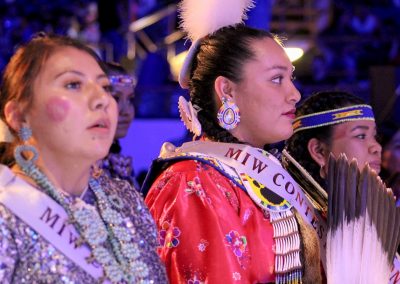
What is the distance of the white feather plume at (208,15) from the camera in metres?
2.62

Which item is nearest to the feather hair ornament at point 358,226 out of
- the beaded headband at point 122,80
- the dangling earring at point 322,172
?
the dangling earring at point 322,172

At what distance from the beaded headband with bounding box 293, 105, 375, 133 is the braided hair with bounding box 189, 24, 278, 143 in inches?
19.2

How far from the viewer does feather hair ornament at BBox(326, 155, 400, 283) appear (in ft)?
7.56

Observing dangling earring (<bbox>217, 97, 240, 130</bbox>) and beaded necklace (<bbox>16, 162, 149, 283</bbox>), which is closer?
beaded necklace (<bbox>16, 162, 149, 283</bbox>)

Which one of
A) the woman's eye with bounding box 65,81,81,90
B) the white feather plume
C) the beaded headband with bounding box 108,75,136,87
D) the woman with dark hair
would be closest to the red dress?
the white feather plume

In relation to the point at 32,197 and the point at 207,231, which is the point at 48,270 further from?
the point at 207,231

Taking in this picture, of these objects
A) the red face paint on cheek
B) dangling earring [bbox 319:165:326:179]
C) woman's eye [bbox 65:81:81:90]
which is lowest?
the red face paint on cheek

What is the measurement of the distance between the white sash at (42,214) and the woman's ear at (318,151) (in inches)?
53.5

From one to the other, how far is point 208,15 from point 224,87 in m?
0.28

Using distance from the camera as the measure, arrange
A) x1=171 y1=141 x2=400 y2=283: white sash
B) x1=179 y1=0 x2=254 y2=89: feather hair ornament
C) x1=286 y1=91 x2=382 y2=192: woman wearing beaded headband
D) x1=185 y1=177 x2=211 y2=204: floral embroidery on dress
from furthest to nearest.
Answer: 1. x1=286 y1=91 x2=382 y2=192: woman wearing beaded headband
2. x1=179 y1=0 x2=254 y2=89: feather hair ornament
3. x1=171 y1=141 x2=400 y2=283: white sash
4. x1=185 y1=177 x2=211 y2=204: floral embroidery on dress

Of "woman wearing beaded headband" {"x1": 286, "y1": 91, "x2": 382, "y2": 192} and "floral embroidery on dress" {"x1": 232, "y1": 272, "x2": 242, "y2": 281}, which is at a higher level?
"woman wearing beaded headband" {"x1": 286, "y1": 91, "x2": 382, "y2": 192}

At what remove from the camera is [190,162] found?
2408mm

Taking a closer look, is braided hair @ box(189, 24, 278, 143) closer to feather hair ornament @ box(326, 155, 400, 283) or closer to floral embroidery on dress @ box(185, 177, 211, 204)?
floral embroidery on dress @ box(185, 177, 211, 204)

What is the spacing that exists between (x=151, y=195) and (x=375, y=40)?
7.36 metres
